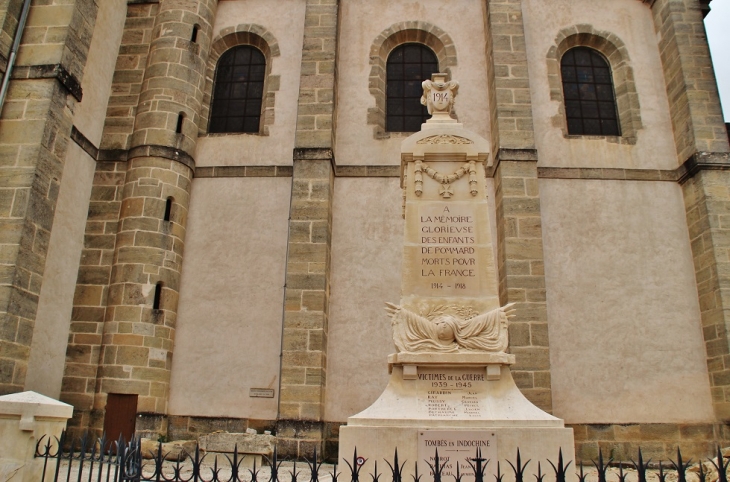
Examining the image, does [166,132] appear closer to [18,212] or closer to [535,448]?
[18,212]

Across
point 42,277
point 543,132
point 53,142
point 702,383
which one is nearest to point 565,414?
point 702,383

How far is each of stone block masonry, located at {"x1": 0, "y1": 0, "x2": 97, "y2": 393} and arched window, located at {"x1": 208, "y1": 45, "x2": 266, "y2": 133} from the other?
10.5 feet

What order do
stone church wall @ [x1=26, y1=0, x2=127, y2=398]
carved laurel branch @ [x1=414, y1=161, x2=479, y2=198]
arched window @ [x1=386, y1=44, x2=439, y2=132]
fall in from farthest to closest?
arched window @ [x1=386, y1=44, x2=439, y2=132] → stone church wall @ [x1=26, y1=0, x2=127, y2=398] → carved laurel branch @ [x1=414, y1=161, x2=479, y2=198]

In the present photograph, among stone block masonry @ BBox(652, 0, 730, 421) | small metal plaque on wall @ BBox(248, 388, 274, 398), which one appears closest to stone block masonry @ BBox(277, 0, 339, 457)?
small metal plaque on wall @ BBox(248, 388, 274, 398)

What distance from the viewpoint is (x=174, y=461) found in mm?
9039

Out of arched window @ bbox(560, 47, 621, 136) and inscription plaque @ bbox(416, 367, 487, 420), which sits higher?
arched window @ bbox(560, 47, 621, 136)

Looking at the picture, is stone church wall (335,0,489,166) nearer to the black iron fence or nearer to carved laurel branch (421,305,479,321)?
the black iron fence

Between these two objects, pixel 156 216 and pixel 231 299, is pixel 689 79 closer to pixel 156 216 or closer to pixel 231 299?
pixel 231 299

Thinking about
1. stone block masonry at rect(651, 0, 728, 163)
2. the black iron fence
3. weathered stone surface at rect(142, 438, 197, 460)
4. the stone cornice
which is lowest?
weathered stone surface at rect(142, 438, 197, 460)

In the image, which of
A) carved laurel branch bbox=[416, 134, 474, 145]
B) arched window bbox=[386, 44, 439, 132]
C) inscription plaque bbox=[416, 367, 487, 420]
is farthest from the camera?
arched window bbox=[386, 44, 439, 132]

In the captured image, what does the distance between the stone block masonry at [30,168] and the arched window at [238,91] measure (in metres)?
3.19

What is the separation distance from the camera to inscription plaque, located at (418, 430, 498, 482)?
193 inches

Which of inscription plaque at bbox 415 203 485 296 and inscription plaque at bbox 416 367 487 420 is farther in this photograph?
inscription plaque at bbox 415 203 485 296

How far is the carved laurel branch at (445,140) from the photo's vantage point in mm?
6363
